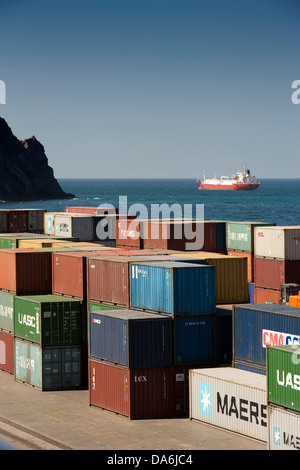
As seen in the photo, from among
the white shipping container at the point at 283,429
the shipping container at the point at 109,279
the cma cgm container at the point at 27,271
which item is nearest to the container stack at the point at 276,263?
the shipping container at the point at 109,279

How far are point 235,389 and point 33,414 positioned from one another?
10854 mm

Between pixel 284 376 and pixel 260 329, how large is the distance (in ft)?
17.2

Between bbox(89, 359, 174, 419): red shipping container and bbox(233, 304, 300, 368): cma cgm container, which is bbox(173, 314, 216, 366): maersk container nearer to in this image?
bbox(89, 359, 174, 419): red shipping container

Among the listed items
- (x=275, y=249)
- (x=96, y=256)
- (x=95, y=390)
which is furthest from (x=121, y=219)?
(x=95, y=390)

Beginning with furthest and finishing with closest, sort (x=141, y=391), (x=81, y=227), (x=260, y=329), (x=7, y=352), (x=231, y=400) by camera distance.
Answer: (x=81, y=227) < (x=7, y=352) < (x=141, y=391) < (x=260, y=329) < (x=231, y=400)

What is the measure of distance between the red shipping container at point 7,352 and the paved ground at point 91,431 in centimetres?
586

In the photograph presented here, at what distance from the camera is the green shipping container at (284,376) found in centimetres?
3131

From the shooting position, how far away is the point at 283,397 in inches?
1262

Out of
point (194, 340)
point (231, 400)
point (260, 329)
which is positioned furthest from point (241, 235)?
point (231, 400)

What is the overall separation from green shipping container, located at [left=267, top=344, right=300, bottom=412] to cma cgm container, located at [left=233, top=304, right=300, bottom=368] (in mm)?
2294

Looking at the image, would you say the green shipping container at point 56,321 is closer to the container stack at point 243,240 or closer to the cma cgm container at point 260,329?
the cma cgm container at point 260,329

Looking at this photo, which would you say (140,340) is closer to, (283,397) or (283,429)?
(283,397)

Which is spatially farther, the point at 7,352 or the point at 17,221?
the point at 17,221
